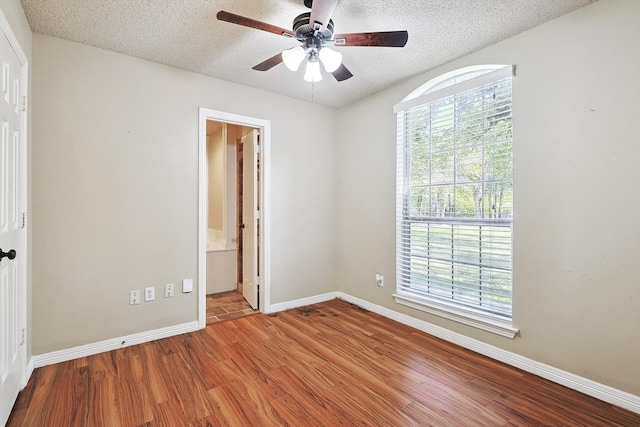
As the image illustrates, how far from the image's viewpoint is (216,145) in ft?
17.7

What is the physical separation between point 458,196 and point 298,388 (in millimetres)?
2045

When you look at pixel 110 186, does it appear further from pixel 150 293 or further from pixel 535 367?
pixel 535 367

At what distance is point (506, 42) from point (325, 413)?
117 inches

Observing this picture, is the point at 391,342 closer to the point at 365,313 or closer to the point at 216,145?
the point at 365,313

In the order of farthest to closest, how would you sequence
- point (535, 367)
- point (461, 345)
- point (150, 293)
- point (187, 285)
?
point (187, 285), point (150, 293), point (461, 345), point (535, 367)

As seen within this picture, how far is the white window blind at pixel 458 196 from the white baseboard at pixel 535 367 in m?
0.24

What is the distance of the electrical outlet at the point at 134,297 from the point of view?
272cm

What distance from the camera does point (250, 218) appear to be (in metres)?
3.76

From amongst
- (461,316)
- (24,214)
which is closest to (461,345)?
(461,316)

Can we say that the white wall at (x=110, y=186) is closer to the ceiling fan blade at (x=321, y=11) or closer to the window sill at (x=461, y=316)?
the ceiling fan blade at (x=321, y=11)

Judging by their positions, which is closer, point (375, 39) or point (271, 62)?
point (375, 39)

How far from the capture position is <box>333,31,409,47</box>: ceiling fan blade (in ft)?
5.96

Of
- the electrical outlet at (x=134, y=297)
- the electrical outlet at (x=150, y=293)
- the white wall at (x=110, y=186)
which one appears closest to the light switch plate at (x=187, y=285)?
the white wall at (x=110, y=186)

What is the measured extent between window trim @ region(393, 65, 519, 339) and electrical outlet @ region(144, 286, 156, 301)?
2.39 metres
